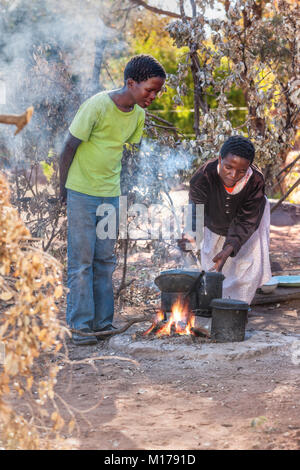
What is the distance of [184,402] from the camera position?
133 inches

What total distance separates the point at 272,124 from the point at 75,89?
196 cm

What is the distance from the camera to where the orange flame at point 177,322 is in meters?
4.36

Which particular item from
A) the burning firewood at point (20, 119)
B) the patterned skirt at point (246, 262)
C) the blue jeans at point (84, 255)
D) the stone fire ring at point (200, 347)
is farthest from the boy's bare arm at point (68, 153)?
the burning firewood at point (20, 119)

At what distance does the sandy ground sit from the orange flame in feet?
1.19

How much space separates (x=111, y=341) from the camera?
14.5 feet

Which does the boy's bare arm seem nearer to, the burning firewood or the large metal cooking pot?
the large metal cooking pot

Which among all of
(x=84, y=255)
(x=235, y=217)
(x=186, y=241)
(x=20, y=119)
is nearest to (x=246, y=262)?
(x=235, y=217)

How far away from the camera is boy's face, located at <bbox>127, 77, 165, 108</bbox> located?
418 centimetres

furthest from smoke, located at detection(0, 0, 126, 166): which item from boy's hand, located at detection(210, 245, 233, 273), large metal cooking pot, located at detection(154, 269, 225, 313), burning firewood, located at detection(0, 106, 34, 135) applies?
burning firewood, located at detection(0, 106, 34, 135)

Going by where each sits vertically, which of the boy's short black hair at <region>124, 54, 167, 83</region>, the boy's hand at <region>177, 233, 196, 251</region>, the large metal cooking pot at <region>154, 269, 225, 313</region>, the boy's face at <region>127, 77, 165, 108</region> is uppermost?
the boy's short black hair at <region>124, 54, 167, 83</region>

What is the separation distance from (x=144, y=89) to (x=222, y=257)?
Answer: 53.6 inches

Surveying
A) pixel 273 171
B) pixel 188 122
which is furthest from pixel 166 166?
pixel 188 122

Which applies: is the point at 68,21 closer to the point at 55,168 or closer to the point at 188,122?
the point at 55,168

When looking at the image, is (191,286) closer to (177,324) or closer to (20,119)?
(177,324)
